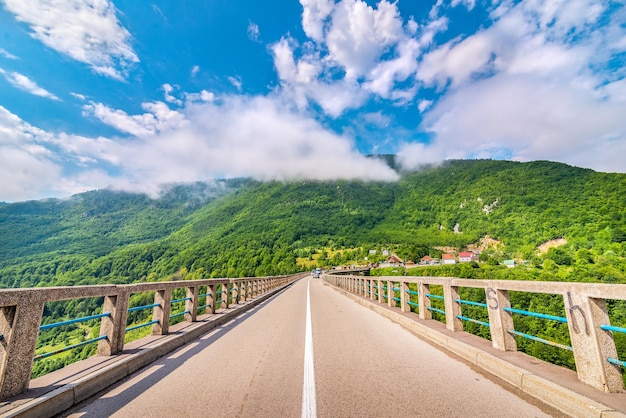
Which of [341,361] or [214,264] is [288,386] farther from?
[214,264]

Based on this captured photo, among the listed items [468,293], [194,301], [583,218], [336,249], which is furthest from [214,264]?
[583,218]

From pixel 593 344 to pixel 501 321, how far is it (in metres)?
1.79

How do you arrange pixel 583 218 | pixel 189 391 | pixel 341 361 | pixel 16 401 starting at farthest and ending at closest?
pixel 583 218
pixel 341 361
pixel 189 391
pixel 16 401

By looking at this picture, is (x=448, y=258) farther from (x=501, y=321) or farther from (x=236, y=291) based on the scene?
(x=501, y=321)

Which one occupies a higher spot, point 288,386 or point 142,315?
point 288,386

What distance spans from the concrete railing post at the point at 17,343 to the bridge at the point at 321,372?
0.01 metres

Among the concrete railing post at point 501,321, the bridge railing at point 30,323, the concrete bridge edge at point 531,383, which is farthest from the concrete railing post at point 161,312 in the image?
the concrete railing post at point 501,321

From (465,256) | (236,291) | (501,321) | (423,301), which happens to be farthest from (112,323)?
(465,256)

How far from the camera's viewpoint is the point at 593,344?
11.8 feet

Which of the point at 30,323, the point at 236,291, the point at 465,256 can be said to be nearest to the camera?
the point at 30,323

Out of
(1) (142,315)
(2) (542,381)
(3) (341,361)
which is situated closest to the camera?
(2) (542,381)

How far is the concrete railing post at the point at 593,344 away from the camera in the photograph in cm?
349

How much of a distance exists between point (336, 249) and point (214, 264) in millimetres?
76531

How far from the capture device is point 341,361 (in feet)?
19.0
